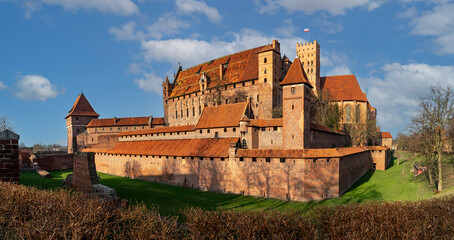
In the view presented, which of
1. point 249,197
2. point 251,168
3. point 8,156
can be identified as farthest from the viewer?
point 251,168

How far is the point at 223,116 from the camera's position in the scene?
125 ft

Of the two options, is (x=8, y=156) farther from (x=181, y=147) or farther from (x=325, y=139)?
(x=325, y=139)

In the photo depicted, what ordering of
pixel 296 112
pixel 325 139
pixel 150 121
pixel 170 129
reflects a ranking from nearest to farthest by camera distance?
pixel 296 112 < pixel 325 139 < pixel 170 129 < pixel 150 121

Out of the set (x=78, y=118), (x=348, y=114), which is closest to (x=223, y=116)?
(x=348, y=114)

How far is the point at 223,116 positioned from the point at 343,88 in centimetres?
3446

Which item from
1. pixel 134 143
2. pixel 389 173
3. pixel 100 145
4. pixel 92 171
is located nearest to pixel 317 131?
pixel 389 173

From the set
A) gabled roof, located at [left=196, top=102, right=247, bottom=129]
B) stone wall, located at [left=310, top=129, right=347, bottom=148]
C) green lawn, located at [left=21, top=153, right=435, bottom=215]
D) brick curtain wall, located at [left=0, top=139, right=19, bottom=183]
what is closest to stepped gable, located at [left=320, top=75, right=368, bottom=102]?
stone wall, located at [left=310, top=129, right=347, bottom=148]

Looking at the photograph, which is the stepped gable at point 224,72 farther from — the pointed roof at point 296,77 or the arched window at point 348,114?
the arched window at point 348,114

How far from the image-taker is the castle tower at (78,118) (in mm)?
67062

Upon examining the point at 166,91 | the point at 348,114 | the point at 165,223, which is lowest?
the point at 165,223

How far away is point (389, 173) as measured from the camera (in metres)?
42.5

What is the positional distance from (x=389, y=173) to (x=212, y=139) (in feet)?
95.6

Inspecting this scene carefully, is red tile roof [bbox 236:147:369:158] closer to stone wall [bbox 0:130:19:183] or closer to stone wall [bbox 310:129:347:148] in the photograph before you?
stone wall [bbox 310:129:347:148]

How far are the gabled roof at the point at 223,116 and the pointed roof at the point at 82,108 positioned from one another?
4301 centimetres
